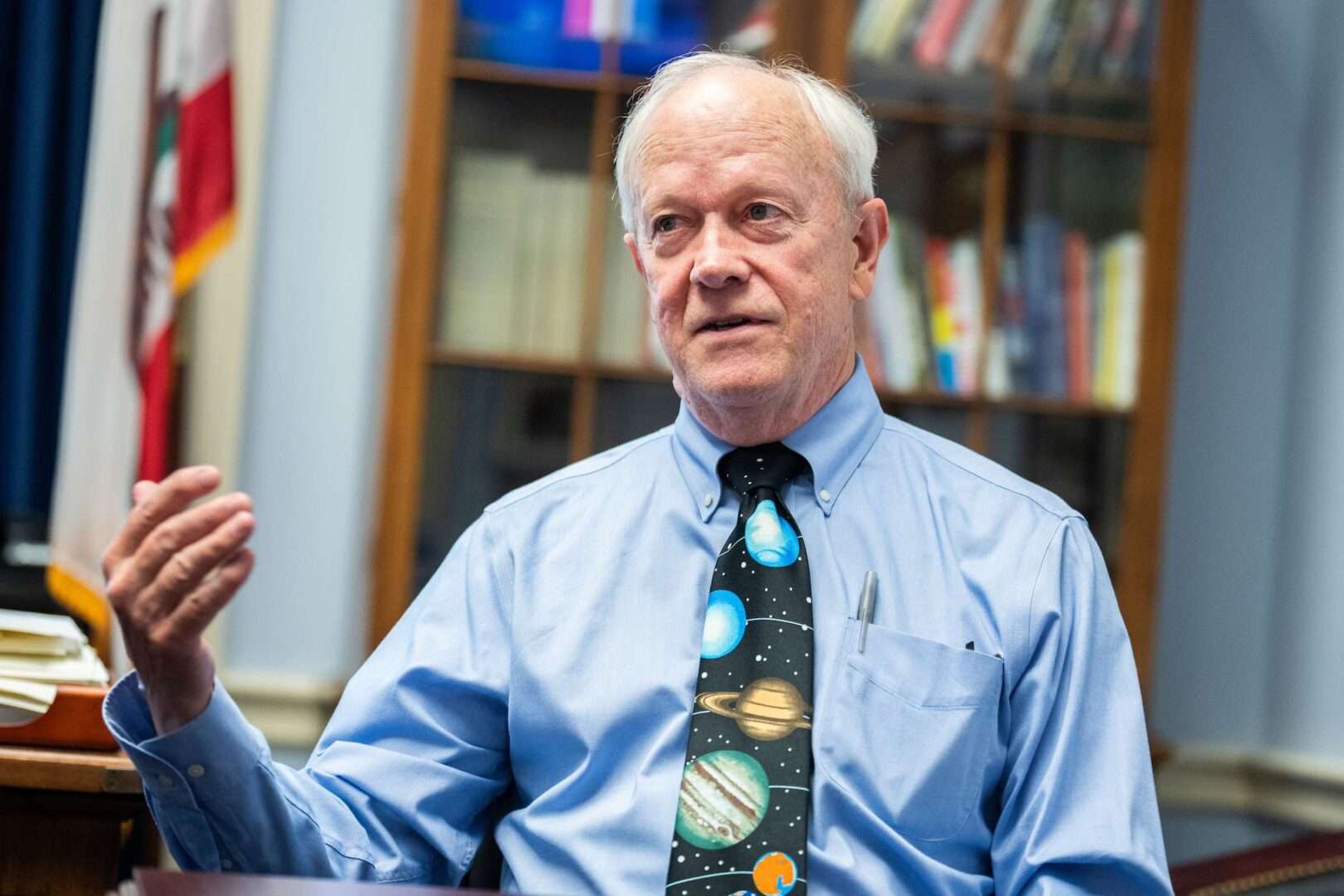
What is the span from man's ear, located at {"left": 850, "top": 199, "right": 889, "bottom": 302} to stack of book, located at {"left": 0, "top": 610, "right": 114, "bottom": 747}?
2.98 feet

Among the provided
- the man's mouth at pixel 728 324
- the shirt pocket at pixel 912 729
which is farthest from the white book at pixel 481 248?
the shirt pocket at pixel 912 729

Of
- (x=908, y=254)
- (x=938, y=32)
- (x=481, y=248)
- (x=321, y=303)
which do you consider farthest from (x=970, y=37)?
(x=321, y=303)

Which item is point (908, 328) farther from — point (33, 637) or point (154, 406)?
point (33, 637)

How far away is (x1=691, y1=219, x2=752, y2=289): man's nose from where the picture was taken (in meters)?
1.52

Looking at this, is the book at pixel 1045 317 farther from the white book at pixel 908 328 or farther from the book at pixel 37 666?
the book at pixel 37 666

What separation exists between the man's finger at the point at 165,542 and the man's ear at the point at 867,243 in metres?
0.86

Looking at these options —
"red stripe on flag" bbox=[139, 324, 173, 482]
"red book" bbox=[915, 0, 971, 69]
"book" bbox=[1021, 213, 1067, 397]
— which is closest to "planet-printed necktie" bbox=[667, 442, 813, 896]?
"red stripe on flag" bbox=[139, 324, 173, 482]

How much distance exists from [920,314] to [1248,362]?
0.77 meters

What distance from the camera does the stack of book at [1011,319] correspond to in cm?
271

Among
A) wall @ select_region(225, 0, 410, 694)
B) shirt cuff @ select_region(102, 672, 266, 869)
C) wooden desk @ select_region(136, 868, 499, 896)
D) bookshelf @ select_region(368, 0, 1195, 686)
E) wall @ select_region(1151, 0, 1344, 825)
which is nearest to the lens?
wooden desk @ select_region(136, 868, 499, 896)

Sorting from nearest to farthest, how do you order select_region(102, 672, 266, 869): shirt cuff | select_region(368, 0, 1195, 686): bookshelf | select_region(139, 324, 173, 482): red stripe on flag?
1. select_region(102, 672, 266, 869): shirt cuff
2. select_region(139, 324, 173, 482): red stripe on flag
3. select_region(368, 0, 1195, 686): bookshelf

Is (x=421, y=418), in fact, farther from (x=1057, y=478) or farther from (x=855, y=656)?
(x=855, y=656)

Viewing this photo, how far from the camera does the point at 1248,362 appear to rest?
297 centimetres

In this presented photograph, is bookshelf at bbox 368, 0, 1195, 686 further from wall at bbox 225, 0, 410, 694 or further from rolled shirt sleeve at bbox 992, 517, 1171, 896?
rolled shirt sleeve at bbox 992, 517, 1171, 896
